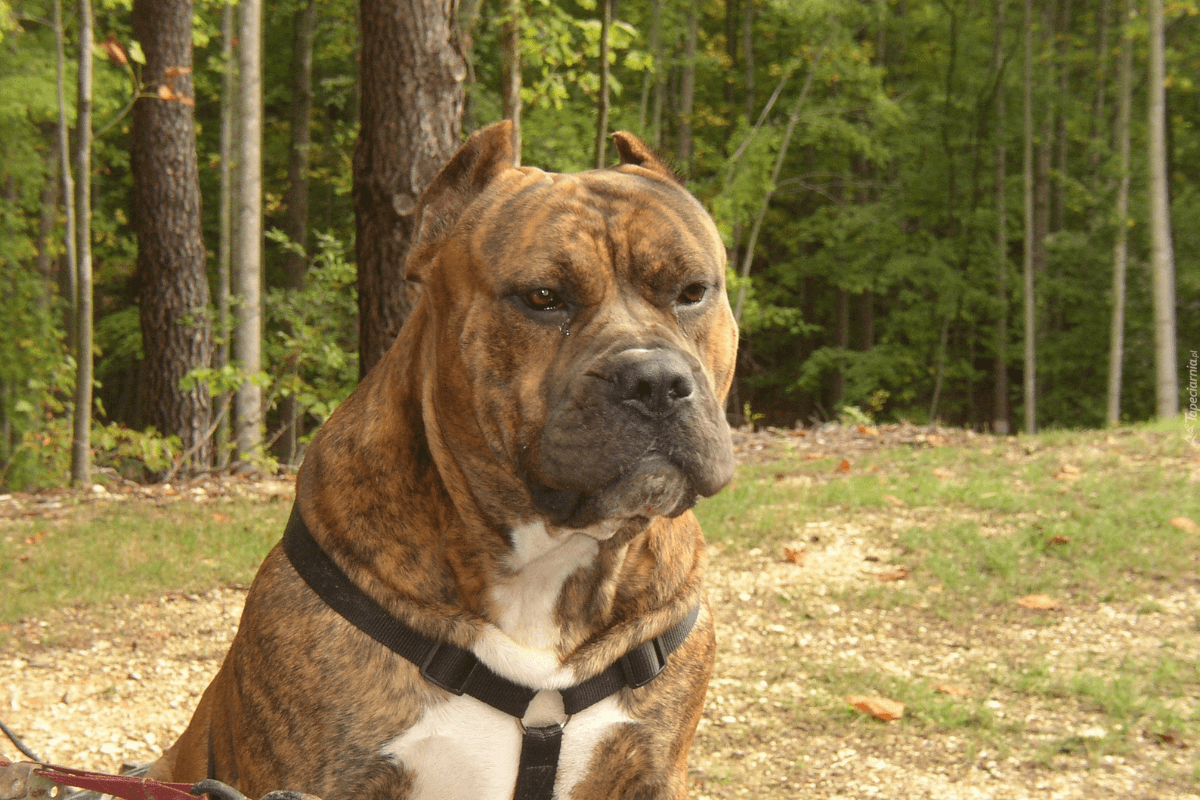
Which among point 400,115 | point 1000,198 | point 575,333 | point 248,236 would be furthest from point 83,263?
point 1000,198

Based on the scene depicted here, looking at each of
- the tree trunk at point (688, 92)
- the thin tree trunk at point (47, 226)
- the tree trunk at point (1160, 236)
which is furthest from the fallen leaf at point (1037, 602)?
the tree trunk at point (688, 92)

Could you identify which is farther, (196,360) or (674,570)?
(196,360)

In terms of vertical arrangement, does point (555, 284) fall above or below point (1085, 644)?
above

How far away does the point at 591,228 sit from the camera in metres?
2.39

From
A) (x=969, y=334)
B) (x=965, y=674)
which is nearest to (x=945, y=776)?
(x=965, y=674)

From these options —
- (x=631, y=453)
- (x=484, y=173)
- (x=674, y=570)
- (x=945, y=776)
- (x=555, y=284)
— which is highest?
(x=484, y=173)

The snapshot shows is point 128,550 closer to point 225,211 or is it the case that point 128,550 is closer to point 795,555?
point 795,555

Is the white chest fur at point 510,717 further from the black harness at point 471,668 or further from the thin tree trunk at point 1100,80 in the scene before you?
the thin tree trunk at point 1100,80

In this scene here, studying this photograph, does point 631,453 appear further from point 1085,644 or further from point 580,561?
point 1085,644

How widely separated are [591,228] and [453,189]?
415mm

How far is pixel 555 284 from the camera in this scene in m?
2.31

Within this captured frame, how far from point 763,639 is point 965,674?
3.00 feet

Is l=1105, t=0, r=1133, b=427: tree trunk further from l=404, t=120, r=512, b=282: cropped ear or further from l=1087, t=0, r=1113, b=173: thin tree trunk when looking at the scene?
l=404, t=120, r=512, b=282: cropped ear

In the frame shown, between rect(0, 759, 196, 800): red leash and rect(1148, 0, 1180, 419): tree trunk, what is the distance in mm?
16538
